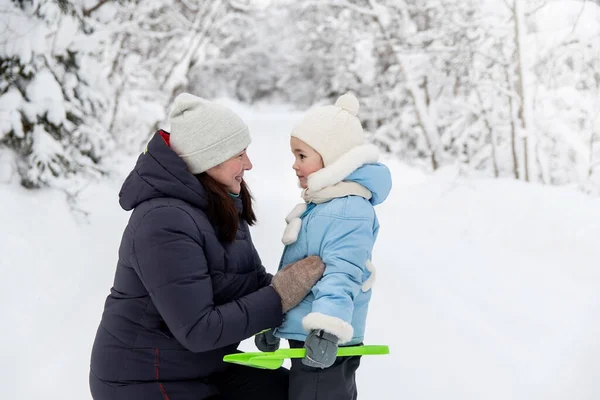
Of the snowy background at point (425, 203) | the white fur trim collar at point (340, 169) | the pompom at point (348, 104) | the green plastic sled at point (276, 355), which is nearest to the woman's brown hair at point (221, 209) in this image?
the white fur trim collar at point (340, 169)

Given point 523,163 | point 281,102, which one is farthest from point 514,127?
point 281,102

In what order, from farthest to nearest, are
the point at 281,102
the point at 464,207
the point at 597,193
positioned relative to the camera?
the point at 281,102 < the point at 597,193 < the point at 464,207

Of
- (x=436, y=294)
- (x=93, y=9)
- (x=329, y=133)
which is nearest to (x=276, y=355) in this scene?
(x=329, y=133)

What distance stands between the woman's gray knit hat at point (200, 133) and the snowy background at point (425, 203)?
2366 millimetres

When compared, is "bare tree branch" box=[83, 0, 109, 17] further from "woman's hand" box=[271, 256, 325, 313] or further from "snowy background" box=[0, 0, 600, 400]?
"woman's hand" box=[271, 256, 325, 313]

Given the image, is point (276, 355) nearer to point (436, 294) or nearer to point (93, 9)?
point (436, 294)

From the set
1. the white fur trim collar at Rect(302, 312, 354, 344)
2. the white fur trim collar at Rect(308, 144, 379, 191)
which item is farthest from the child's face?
the white fur trim collar at Rect(302, 312, 354, 344)

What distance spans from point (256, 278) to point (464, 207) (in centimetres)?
622

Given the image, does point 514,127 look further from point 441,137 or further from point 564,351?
point 564,351

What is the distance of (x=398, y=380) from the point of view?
4.14m

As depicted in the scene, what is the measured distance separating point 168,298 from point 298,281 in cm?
52

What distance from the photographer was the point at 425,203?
900 cm

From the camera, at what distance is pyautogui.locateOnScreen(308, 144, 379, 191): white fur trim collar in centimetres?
242

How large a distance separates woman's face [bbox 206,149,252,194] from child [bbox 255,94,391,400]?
30 cm
